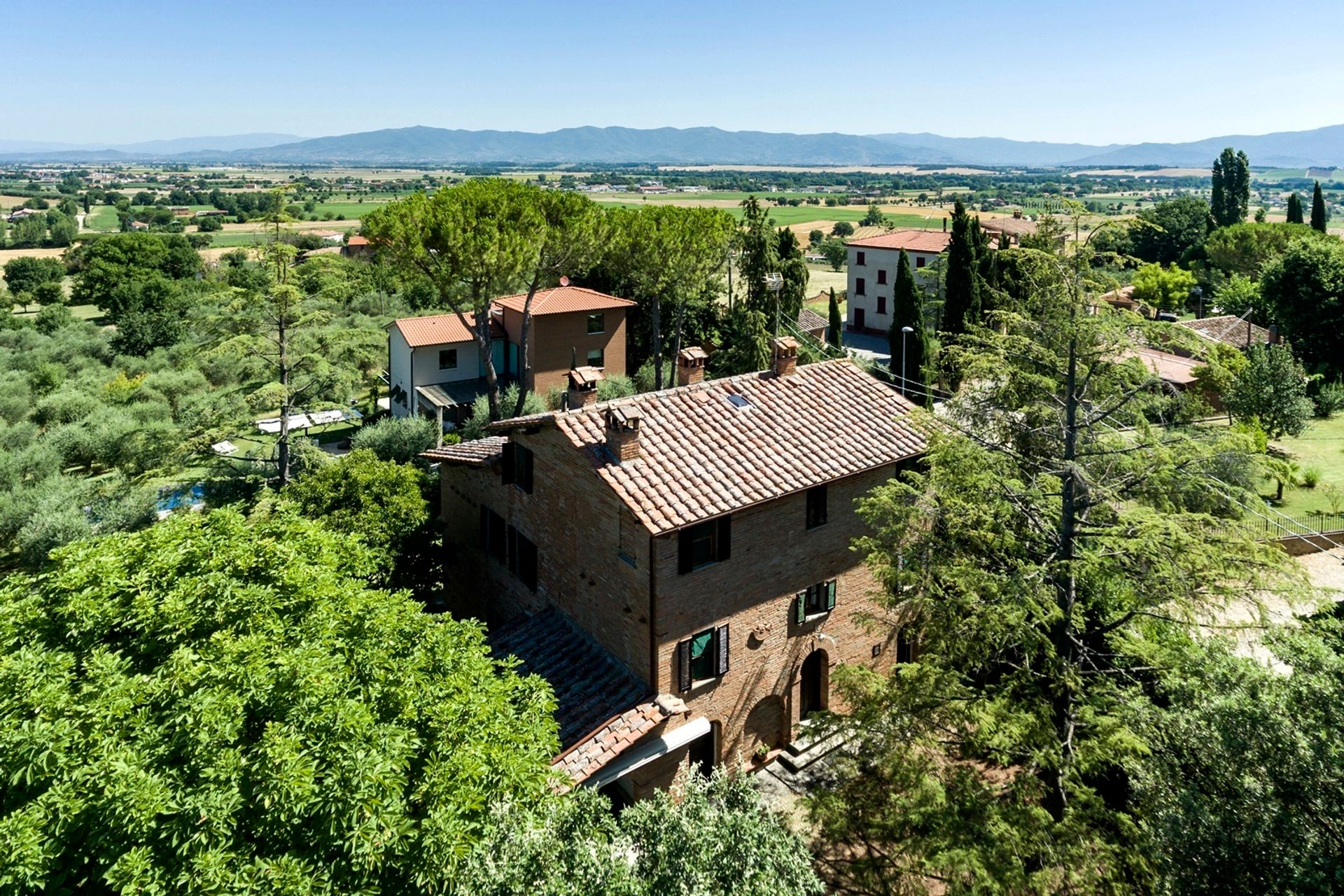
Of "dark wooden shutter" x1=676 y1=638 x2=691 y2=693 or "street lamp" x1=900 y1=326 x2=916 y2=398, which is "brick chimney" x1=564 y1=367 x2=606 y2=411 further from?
"street lamp" x1=900 y1=326 x2=916 y2=398

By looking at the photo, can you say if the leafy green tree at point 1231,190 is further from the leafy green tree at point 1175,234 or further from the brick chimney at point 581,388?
the brick chimney at point 581,388

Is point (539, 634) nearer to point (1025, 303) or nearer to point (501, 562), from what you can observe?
point (501, 562)

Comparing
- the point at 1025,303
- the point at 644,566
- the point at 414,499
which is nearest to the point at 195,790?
the point at 644,566

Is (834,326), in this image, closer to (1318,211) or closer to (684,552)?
(684,552)

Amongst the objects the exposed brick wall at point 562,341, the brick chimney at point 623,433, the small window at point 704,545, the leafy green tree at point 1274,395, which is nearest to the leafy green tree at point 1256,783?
the small window at point 704,545

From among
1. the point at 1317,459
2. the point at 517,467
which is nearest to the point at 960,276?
the point at 1317,459
